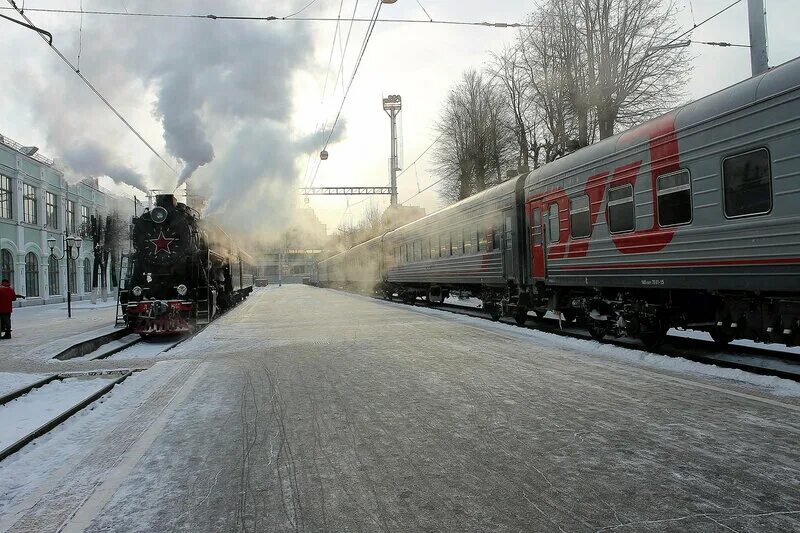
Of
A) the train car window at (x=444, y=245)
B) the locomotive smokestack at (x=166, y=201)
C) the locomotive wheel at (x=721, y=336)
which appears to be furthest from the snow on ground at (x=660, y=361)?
the locomotive smokestack at (x=166, y=201)

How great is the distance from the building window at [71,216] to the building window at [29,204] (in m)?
4.90

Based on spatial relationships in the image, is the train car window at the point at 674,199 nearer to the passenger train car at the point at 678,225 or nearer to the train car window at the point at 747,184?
the passenger train car at the point at 678,225

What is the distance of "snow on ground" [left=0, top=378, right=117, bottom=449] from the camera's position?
580cm

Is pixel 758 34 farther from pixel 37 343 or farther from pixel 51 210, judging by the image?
pixel 51 210

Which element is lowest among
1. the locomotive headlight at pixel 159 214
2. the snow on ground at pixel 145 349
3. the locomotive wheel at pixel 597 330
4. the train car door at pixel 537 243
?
the snow on ground at pixel 145 349

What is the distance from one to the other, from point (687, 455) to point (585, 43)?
22.3 meters

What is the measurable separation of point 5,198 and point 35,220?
401 cm

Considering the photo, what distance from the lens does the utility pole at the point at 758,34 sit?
11.0 metres

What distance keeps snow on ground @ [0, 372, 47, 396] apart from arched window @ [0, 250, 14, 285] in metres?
29.4

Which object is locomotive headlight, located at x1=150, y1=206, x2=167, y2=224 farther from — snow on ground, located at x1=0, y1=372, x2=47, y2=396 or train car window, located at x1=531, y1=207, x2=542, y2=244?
train car window, located at x1=531, y1=207, x2=542, y2=244

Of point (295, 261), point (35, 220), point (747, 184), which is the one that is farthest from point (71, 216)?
point (295, 261)

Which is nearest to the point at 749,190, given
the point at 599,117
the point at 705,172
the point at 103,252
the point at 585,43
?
the point at 705,172

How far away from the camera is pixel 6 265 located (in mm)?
34344

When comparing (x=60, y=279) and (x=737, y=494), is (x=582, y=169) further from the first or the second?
(x=60, y=279)
